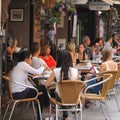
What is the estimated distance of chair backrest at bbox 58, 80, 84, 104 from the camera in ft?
21.6

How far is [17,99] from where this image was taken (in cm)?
716

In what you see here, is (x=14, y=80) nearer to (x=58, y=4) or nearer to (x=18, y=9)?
(x=58, y=4)

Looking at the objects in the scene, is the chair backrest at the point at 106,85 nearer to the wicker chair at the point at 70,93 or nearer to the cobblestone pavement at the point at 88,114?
the wicker chair at the point at 70,93

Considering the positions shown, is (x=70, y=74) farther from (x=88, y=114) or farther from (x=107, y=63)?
(x=88, y=114)

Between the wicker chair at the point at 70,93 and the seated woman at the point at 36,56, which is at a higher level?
the seated woman at the point at 36,56

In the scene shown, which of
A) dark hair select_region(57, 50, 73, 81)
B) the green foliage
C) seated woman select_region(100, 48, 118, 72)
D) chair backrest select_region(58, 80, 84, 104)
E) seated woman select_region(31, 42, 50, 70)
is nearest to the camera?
chair backrest select_region(58, 80, 84, 104)

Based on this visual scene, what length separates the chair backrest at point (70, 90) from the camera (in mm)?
6594

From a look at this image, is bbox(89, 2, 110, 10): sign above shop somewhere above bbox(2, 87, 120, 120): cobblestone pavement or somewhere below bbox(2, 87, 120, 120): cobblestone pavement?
above

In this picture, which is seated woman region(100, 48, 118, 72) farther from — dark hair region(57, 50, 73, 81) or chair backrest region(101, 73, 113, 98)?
dark hair region(57, 50, 73, 81)

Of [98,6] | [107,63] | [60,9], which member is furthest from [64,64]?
[98,6]

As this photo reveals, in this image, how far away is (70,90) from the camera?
21.9ft

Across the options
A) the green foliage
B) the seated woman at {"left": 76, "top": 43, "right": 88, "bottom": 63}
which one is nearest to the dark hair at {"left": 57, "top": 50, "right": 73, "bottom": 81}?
the green foliage

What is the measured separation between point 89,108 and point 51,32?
156 inches

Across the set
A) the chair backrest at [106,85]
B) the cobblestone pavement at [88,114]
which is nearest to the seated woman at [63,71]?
the chair backrest at [106,85]
